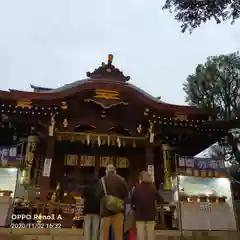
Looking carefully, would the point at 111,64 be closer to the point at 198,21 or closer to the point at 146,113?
the point at 146,113

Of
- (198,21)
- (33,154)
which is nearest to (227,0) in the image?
(198,21)

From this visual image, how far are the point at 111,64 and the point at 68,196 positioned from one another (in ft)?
17.1

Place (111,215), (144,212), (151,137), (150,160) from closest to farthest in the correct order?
(111,215) → (144,212) → (150,160) → (151,137)

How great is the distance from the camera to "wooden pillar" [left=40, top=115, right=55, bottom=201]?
10.9m

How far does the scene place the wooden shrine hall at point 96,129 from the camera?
11.3 m

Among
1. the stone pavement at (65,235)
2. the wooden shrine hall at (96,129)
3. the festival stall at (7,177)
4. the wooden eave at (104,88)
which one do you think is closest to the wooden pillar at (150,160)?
the wooden shrine hall at (96,129)

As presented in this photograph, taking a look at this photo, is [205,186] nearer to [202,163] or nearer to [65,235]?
[202,163]

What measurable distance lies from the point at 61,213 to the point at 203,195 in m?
4.23

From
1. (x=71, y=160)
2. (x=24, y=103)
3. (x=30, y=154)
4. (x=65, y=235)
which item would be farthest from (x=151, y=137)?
(x=65, y=235)

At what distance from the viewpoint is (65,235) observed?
28.2ft

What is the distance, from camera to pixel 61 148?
13094 mm

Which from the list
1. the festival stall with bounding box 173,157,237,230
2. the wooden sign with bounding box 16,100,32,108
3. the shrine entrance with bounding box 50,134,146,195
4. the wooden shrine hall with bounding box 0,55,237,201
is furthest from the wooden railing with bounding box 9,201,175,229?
the wooden sign with bounding box 16,100,32,108

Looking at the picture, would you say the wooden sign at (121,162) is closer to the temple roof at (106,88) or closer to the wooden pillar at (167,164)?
the wooden pillar at (167,164)

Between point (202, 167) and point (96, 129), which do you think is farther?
point (96, 129)
